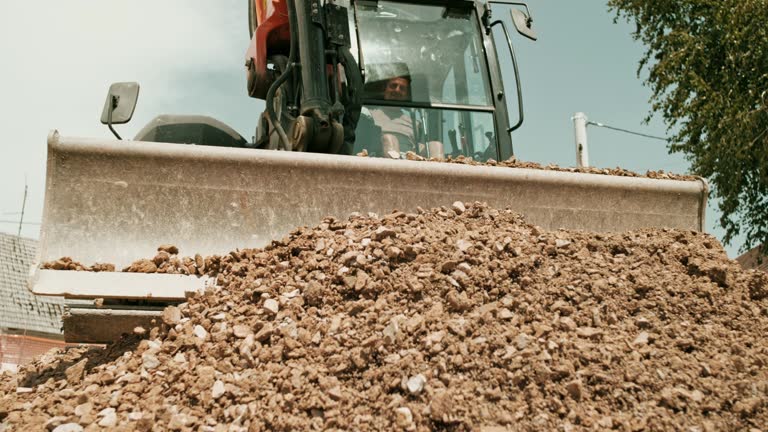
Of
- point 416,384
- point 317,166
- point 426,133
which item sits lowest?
point 416,384

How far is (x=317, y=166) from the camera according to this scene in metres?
3.79

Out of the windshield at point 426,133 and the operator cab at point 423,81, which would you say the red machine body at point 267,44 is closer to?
the operator cab at point 423,81

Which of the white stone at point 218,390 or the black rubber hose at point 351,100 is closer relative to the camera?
the white stone at point 218,390

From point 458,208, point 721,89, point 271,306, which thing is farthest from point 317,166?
point 721,89

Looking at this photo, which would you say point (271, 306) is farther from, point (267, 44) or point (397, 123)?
point (267, 44)

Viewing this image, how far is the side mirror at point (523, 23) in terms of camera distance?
494cm

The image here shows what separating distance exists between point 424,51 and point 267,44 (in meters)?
1.07

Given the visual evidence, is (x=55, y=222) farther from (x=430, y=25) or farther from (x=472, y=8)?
(x=472, y=8)

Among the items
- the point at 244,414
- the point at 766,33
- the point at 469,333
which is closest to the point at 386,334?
the point at 469,333

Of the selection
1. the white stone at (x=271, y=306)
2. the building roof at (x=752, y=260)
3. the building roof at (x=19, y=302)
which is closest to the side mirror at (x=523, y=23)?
the white stone at (x=271, y=306)

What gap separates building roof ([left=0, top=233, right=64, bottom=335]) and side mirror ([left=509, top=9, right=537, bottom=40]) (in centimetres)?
1709

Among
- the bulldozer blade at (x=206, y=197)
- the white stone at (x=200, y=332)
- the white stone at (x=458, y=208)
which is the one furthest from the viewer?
the white stone at (x=458, y=208)

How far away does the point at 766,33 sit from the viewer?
12570 mm

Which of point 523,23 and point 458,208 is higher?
point 523,23
